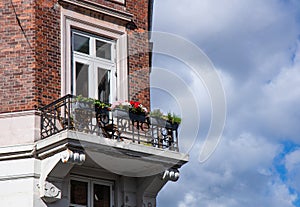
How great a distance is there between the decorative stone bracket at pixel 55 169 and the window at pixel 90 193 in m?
0.75

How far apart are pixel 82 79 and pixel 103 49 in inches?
36.4

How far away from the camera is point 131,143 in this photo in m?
14.0

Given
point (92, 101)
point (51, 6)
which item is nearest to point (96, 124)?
point (92, 101)

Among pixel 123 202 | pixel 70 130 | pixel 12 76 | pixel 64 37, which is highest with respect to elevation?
pixel 64 37

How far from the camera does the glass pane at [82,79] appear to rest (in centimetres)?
1537

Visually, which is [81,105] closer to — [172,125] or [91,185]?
[91,185]

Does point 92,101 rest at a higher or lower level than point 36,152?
higher

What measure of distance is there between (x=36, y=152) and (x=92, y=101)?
1.50 m

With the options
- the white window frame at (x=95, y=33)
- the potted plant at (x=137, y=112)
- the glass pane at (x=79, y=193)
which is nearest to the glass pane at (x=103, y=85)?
the white window frame at (x=95, y=33)

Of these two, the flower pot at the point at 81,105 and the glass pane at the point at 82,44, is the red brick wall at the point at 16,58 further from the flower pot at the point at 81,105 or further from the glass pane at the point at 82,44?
the glass pane at the point at 82,44

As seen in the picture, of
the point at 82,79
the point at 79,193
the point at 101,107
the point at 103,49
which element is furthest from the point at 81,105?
the point at 103,49

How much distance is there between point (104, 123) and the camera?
47.6 ft

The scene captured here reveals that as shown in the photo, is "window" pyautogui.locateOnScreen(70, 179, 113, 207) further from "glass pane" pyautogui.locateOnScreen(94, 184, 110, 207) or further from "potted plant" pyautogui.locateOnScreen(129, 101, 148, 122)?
"potted plant" pyautogui.locateOnScreen(129, 101, 148, 122)

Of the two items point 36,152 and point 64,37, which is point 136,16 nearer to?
point 64,37
